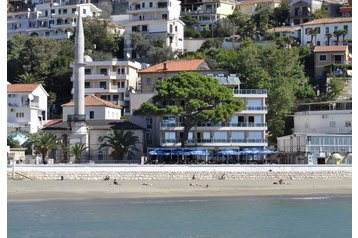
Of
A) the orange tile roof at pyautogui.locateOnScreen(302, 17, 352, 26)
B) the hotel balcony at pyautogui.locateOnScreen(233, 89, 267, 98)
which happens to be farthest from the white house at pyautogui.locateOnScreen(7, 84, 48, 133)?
the orange tile roof at pyautogui.locateOnScreen(302, 17, 352, 26)

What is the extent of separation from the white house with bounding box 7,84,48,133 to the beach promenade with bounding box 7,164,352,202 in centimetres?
2197

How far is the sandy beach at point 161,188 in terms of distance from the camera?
50094 millimetres

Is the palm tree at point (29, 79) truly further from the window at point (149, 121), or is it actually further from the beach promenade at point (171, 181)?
the beach promenade at point (171, 181)

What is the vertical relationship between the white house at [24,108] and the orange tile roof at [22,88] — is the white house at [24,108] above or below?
below

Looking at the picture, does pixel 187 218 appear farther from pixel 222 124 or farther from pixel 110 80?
pixel 110 80

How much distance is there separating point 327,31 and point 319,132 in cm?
2628

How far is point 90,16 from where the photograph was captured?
106m

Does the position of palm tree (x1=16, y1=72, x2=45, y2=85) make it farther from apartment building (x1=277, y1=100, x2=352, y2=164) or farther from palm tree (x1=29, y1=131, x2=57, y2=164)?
apartment building (x1=277, y1=100, x2=352, y2=164)

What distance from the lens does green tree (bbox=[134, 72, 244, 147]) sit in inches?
2603

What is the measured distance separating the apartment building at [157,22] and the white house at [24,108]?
61.4 feet

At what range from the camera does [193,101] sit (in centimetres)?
6619

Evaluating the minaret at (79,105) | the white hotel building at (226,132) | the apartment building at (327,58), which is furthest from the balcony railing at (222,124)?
the apartment building at (327,58)

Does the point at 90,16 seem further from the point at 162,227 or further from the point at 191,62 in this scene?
the point at 162,227
